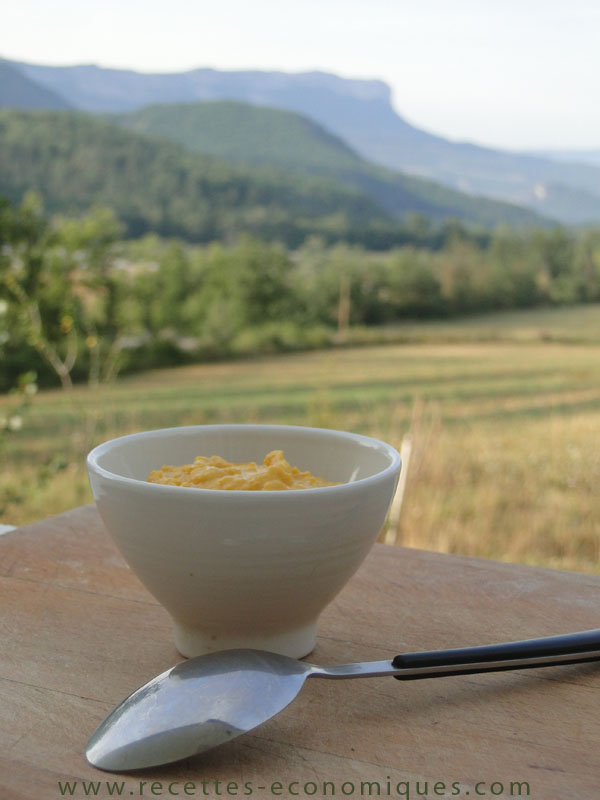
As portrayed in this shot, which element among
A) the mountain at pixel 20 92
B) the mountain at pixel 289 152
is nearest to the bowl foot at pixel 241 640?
the mountain at pixel 20 92

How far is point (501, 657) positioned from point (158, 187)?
4302mm

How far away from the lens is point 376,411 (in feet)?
11.6

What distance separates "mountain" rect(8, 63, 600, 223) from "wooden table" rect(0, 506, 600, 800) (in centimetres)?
476

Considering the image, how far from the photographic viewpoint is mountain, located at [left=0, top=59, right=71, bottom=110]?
4.44 meters

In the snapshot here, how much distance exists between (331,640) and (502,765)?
0.18 m

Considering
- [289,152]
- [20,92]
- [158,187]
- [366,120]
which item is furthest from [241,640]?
[366,120]

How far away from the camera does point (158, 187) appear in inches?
177

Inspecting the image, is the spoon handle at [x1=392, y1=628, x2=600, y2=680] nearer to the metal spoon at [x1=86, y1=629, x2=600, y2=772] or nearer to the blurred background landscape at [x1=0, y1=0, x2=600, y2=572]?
the metal spoon at [x1=86, y1=629, x2=600, y2=772]

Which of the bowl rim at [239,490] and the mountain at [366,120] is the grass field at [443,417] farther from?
the bowl rim at [239,490]

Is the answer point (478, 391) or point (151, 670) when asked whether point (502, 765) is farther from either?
point (478, 391)

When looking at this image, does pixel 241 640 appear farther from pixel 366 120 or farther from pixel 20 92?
pixel 366 120

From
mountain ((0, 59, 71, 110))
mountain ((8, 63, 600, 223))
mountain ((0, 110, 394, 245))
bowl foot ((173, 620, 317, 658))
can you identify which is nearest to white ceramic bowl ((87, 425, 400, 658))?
bowl foot ((173, 620, 317, 658))

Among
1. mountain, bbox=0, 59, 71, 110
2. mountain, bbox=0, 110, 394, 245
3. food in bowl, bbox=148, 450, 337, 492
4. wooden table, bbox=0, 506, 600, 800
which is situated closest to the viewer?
wooden table, bbox=0, 506, 600, 800

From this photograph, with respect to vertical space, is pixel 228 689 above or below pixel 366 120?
below
